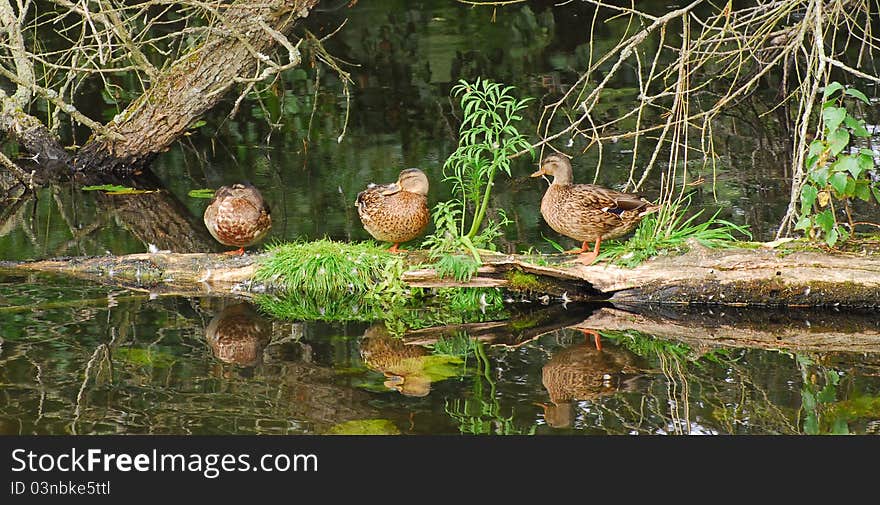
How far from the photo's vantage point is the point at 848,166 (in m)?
6.83

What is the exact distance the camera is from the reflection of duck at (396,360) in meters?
6.13

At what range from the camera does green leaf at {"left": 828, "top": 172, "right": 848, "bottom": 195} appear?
6832 millimetres

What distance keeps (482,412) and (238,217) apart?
2999 mm

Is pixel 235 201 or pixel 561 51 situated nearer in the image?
pixel 235 201

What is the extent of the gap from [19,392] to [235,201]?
7.93 ft

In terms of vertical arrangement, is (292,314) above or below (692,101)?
below

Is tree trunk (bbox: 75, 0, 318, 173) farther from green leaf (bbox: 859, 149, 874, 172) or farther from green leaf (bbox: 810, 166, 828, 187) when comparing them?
green leaf (bbox: 859, 149, 874, 172)

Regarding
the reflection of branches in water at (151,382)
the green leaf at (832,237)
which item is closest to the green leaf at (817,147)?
the green leaf at (832,237)

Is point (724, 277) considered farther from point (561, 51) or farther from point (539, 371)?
point (561, 51)

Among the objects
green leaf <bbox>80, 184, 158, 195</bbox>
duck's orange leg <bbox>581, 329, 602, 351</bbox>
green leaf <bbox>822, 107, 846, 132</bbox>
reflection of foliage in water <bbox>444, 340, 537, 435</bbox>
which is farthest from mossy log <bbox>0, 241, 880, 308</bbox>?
green leaf <bbox>80, 184, 158, 195</bbox>

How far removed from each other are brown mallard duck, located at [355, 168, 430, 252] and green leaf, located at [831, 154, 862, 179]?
255 centimetres

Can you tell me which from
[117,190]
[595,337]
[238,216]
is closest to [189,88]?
[117,190]

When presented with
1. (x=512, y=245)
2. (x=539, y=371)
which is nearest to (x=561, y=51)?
(x=512, y=245)

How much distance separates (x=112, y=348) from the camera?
6812 mm
